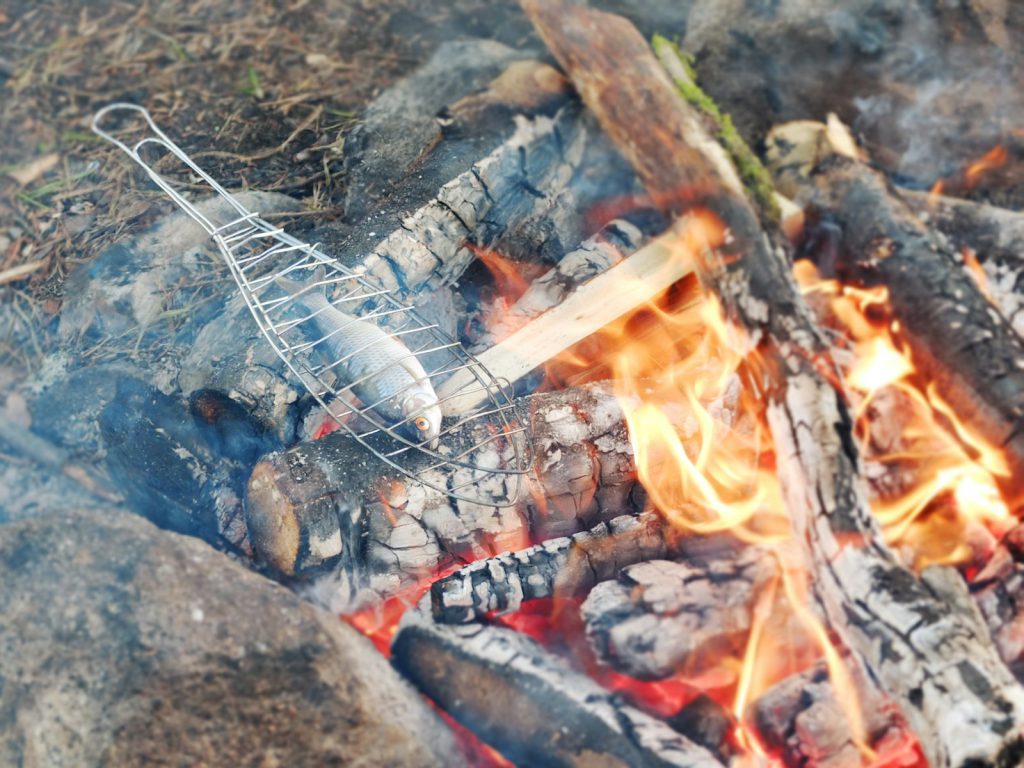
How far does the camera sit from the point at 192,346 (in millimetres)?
2725

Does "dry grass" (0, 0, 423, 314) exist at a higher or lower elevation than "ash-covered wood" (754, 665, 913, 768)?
higher

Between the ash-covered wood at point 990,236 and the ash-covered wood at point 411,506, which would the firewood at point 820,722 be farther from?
the ash-covered wood at point 990,236

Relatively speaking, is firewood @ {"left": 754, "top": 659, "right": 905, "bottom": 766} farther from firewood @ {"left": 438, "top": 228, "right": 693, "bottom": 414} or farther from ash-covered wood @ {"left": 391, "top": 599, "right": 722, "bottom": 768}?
firewood @ {"left": 438, "top": 228, "right": 693, "bottom": 414}

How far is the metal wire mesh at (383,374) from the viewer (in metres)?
2.36

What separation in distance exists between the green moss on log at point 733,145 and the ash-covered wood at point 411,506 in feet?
3.53

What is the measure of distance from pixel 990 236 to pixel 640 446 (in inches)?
72.2

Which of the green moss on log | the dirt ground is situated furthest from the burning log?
the dirt ground

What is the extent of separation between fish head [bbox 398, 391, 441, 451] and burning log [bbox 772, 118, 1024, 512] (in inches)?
69.6

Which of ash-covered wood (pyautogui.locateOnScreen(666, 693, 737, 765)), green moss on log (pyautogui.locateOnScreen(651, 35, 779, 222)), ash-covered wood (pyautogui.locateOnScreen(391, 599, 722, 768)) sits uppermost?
green moss on log (pyautogui.locateOnScreen(651, 35, 779, 222))

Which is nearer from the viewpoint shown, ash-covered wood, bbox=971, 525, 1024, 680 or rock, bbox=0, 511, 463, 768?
rock, bbox=0, 511, 463, 768

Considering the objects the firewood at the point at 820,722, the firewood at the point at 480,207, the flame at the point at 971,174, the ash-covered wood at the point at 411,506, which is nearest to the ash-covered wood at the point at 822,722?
the firewood at the point at 820,722

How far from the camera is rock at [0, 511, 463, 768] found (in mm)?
1930

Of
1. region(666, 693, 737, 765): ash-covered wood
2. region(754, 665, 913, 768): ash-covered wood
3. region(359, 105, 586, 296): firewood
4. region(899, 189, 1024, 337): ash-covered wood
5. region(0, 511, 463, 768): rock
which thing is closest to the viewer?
region(0, 511, 463, 768): rock

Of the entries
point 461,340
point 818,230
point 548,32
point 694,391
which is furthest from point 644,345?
point 548,32
